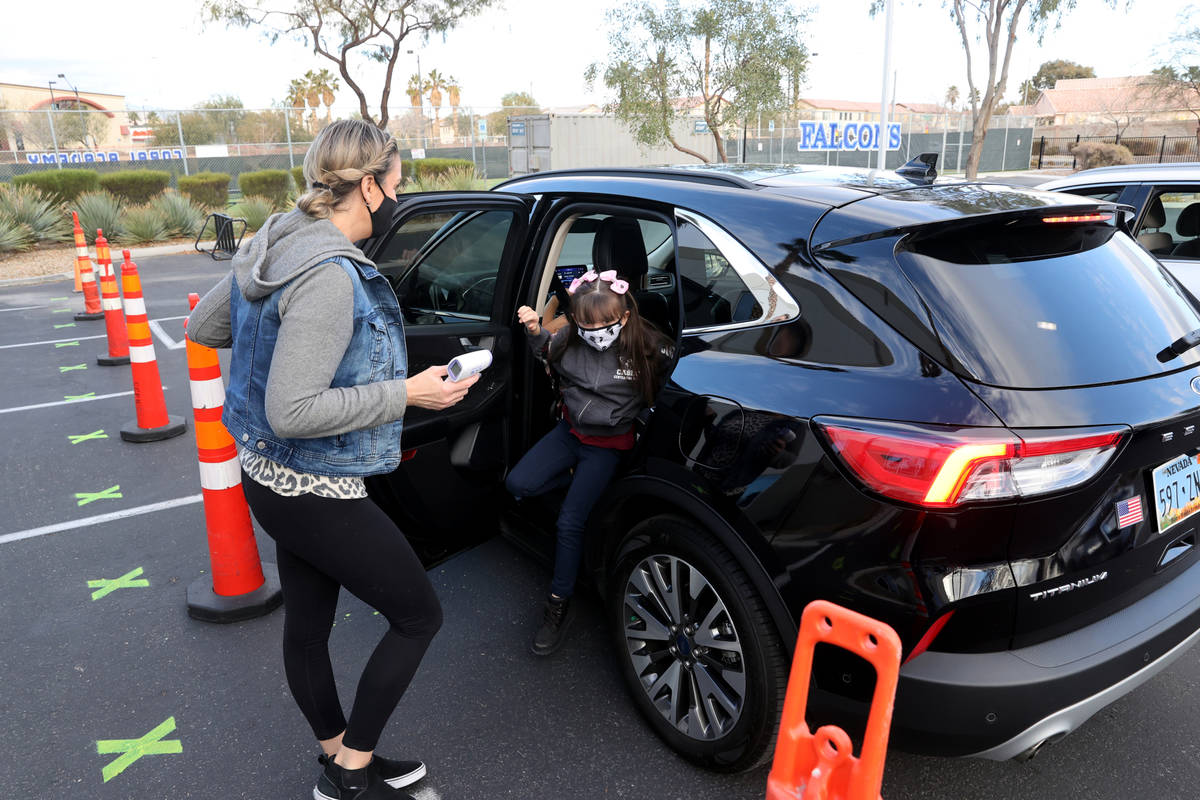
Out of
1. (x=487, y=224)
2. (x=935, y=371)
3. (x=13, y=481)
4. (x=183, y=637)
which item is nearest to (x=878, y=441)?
(x=935, y=371)

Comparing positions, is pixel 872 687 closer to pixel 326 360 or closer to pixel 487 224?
pixel 326 360

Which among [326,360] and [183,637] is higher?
[326,360]

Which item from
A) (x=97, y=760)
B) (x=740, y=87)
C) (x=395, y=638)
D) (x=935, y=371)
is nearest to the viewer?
(x=935, y=371)

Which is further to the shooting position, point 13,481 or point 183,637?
point 13,481

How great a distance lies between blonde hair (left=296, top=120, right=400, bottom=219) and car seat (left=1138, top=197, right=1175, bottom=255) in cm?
563

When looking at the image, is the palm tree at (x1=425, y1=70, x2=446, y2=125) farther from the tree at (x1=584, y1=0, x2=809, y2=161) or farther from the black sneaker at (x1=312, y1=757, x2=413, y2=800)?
the black sneaker at (x1=312, y1=757, x2=413, y2=800)

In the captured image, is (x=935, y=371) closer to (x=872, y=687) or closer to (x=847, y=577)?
(x=847, y=577)

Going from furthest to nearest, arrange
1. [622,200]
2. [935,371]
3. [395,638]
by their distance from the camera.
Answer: [622,200] < [395,638] < [935,371]

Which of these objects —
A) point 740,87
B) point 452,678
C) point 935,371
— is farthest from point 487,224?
point 740,87

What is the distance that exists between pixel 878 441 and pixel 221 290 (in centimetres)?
175

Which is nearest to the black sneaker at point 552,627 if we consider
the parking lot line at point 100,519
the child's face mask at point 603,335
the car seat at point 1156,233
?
the child's face mask at point 603,335

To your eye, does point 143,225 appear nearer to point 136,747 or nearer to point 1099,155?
point 136,747

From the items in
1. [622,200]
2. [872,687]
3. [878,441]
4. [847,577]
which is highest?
[622,200]

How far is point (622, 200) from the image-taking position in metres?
2.87
